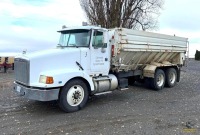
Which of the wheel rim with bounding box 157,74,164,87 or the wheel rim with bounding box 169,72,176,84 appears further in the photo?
the wheel rim with bounding box 169,72,176,84

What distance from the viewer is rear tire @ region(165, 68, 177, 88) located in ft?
44.9

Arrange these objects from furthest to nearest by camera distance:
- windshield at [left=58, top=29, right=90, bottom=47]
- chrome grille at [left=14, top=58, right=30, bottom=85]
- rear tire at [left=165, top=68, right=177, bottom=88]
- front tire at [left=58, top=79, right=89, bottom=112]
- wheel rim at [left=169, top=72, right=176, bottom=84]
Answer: wheel rim at [left=169, top=72, right=176, bottom=84] → rear tire at [left=165, top=68, right=177, bottom=88] → windshield at [left=58, top=29, right=90, bottom=47] → front tire at [left=58, top=79, right=89, bottom=112] → chrome grille at [left=14, top=58, right=30, bottom=85]

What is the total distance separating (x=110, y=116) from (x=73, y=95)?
1.40m

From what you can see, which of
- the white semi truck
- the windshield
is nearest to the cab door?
the white semi truck

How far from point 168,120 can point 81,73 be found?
312 cm

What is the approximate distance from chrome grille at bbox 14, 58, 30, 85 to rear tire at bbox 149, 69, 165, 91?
6.55m

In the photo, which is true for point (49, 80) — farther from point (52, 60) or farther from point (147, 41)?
point (147, 41)

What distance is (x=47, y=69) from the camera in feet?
26.9

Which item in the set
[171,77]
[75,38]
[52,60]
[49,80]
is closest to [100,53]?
[75,38]

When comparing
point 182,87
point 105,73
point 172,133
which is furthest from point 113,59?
point 182,87

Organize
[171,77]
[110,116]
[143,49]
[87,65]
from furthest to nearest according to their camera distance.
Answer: [171,77] < [143,49] < [87,65] < [110,116]

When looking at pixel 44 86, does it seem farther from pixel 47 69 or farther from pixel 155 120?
pixel 155 120

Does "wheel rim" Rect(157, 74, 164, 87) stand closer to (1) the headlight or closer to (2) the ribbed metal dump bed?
(2) the ribbed metal dump bed

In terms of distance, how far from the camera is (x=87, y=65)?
30.2 feet
